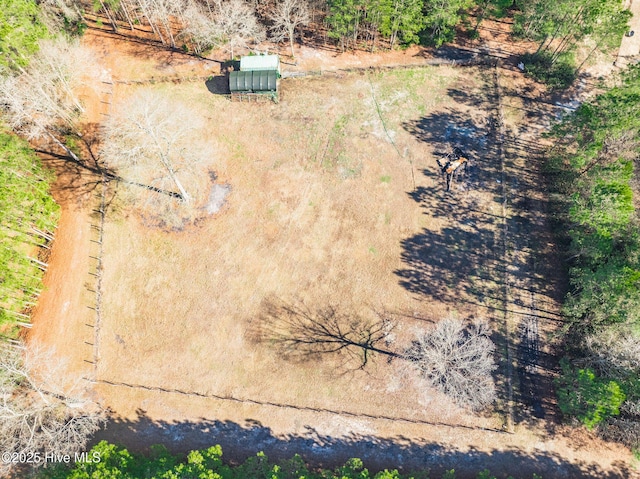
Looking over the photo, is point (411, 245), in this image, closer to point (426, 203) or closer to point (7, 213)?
point (426, 203)

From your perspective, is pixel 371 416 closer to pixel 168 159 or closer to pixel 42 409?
pixel 42 409

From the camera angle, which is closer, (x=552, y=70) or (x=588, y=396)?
(x=588, y=396)

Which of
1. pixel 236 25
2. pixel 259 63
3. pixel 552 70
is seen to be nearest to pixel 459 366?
pixel 552 70

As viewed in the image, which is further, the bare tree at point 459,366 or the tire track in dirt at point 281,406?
the bare tree at point 459,366

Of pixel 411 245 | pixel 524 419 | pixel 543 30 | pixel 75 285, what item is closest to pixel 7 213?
pixel 75 285

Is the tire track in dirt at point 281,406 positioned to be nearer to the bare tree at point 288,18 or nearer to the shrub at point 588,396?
the shrub at point 588,396

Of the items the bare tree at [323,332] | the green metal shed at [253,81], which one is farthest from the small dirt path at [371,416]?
the green metal shed at [253,81]
